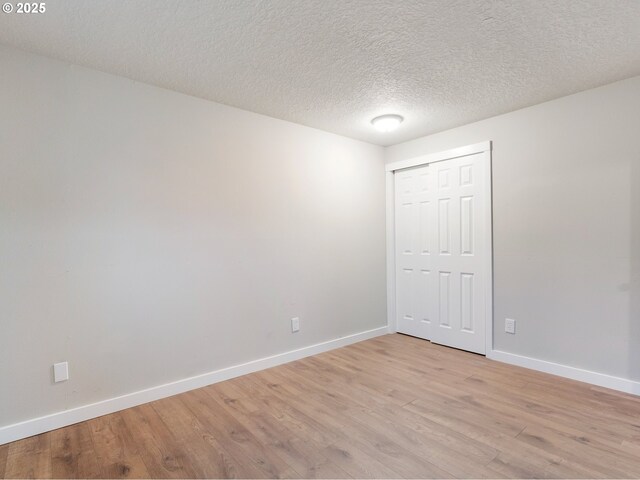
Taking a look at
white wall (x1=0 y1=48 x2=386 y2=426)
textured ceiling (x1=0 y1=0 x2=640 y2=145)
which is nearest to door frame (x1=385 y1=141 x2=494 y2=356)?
textured ceiling (x1=0 y1=0 x2=640 y2=145)

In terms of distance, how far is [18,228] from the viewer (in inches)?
78.5

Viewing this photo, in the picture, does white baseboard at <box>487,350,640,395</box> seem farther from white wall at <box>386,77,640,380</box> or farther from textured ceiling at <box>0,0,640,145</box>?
textured ceiling at <box>0,0,640,145</box>

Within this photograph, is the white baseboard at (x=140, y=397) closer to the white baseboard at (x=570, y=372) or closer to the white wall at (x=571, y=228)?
the white baseboard at (x=570, y=372)

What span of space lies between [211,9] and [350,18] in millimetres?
733

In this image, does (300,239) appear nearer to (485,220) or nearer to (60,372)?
(485,220)

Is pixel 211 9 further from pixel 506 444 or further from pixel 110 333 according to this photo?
pixel 506 444

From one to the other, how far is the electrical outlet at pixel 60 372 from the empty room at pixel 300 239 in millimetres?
15

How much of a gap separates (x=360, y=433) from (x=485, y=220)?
235cm

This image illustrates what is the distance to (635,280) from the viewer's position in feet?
7.98

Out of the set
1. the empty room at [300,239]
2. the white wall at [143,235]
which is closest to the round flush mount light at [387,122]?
the empty room at [300,239]

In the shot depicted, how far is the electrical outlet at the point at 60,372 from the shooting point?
2.09m

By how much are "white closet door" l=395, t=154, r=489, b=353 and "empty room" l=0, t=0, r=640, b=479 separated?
33 millimetres

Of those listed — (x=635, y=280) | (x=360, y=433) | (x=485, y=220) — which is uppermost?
(x=485, y=220)

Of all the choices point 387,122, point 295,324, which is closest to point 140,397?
point 295,324
